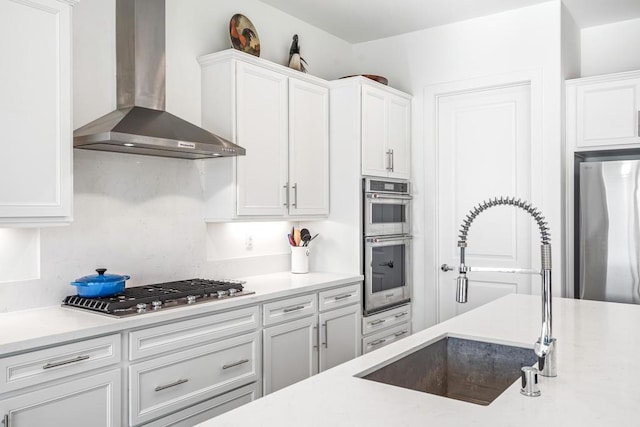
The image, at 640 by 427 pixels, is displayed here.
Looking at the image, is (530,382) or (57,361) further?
(57,361)

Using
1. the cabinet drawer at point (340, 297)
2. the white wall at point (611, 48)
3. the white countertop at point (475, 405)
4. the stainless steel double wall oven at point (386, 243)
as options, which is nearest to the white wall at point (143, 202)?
the cabinet drawer at point (340, 297)

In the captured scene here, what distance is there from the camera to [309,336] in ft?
10.9

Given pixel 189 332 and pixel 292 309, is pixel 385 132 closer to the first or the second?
pixel 292 309

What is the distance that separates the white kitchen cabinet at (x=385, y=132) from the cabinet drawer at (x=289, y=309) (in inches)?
43.2

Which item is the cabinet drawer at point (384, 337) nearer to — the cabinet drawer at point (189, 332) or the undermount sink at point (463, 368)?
the cabinet drawer at point (189, 332)

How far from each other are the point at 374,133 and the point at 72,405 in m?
2.75

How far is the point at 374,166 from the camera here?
13.1ft

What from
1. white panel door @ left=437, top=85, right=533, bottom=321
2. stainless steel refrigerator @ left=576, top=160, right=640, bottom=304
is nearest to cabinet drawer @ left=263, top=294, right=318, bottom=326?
white panel door @ left=437, top=85, right=533, bottom=321

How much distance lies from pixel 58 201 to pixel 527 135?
3.31m

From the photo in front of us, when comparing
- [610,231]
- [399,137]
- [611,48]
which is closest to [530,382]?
[610,231]

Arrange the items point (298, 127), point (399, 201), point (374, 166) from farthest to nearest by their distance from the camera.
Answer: point (399, 201) → point (374, 166) → point (298, 127)

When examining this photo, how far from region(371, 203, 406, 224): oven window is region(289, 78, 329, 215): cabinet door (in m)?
0.37

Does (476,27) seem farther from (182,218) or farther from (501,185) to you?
(182,218)

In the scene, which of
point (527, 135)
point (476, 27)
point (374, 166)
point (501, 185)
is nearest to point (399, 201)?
point (374, 166)
